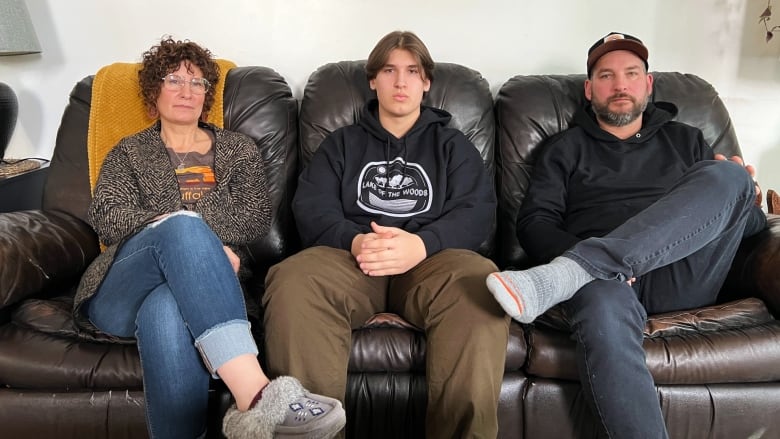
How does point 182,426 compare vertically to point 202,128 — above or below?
below

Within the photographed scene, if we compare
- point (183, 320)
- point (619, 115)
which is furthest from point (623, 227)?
point (183, 320)

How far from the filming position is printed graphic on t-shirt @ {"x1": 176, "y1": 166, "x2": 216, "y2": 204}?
170 centimetres

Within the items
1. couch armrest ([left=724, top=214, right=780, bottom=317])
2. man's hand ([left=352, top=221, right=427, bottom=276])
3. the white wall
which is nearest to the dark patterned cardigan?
man's hand ([left=352, top=221, right=427, bottom=276])

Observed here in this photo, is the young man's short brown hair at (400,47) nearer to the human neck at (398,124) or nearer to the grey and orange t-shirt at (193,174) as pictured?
the human neck at (398,124)

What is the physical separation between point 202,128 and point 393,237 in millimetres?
835

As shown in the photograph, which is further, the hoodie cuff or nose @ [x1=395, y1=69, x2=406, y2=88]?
nose @ [x1=395, y1=69, x2=406, y2=88]

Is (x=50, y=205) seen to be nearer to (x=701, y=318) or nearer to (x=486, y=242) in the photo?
(x=486, y=242)

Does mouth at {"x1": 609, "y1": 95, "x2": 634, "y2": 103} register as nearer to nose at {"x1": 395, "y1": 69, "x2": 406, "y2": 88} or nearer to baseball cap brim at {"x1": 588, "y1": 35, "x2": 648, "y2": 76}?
baseball cap brim at {"x1": 588, "y1": 35, "x2": 648, "y2": 76}

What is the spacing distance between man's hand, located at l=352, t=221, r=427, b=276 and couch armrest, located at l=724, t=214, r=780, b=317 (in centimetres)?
92

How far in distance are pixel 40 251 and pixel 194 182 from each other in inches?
18.0

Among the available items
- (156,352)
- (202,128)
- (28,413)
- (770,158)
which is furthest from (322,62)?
(770,158)

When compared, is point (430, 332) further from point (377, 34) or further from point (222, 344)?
point (377, 34)

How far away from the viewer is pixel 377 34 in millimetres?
2260

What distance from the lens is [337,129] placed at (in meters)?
1.92
